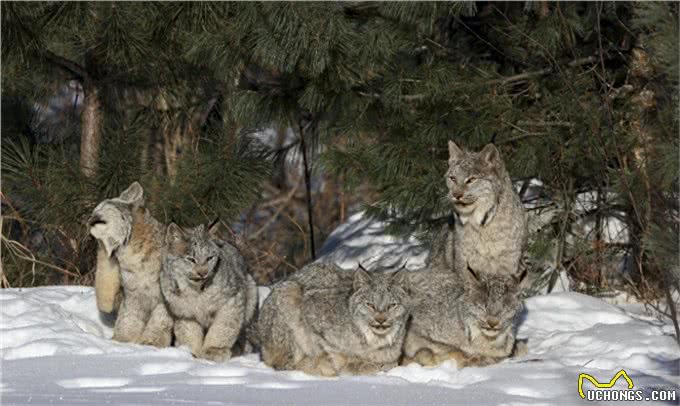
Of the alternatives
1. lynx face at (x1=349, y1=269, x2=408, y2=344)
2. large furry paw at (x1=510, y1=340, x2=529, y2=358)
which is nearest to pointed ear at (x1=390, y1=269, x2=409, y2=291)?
lynx face at (x1=349, y1=269, x2=408, y2=344)

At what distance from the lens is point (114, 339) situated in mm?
7246

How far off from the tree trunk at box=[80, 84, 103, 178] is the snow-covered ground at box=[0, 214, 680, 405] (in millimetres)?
1337

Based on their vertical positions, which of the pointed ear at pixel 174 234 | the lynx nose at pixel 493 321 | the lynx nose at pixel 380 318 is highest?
the pointed ear at pixel 174 234

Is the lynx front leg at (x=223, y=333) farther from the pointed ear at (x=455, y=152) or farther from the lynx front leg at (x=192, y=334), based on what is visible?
the pointed ear at (x=455, y=152)

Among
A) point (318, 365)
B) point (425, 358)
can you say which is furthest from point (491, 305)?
point (318, 365)

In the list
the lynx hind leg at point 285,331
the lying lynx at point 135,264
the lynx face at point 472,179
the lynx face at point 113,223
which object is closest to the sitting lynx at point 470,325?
the lynx hind leg at point 285,331

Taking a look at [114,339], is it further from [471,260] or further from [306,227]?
[306,227]

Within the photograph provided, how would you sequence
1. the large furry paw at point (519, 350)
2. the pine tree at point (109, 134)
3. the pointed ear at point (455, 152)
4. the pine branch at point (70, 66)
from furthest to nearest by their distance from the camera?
the pine branch at point (70, 66) < the pine tree at point (109, 134) < the pointed ear at point (455, 152) < the large furry paw at point (519, 350)

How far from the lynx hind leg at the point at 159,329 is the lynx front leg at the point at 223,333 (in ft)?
0.99

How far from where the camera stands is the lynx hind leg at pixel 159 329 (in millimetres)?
7109

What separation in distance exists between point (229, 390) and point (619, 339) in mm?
2606

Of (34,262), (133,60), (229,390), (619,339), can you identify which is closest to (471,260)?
(619,339)

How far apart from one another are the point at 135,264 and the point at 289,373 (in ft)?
4.62

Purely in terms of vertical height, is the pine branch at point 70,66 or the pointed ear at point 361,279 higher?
the pine branch at point 70,66
